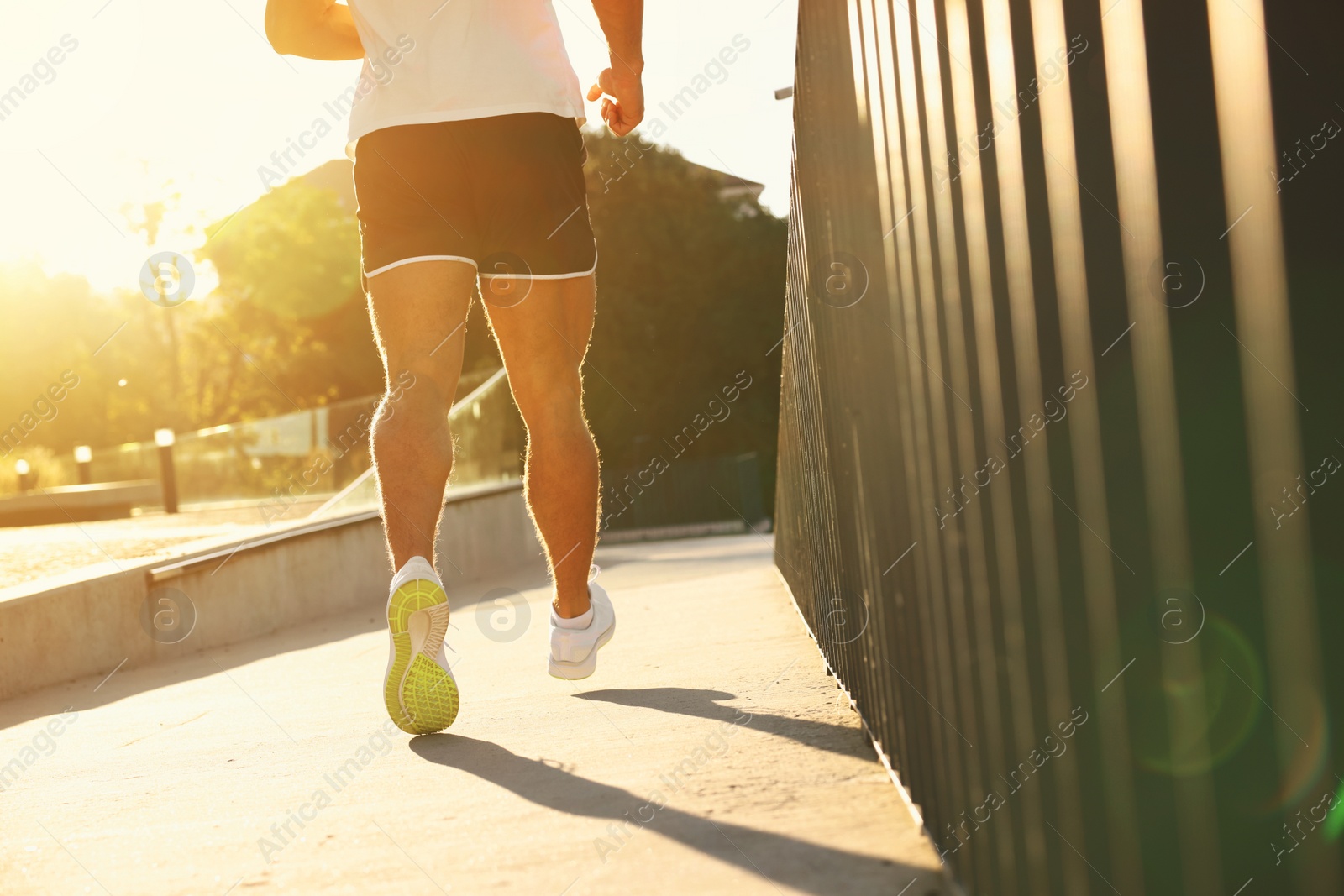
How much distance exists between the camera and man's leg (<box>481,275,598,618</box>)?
2764 mm

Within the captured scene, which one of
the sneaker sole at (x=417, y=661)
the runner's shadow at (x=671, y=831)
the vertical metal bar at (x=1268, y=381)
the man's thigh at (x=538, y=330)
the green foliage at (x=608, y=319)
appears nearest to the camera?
the vertical metal bar at (x=1268, y=381)

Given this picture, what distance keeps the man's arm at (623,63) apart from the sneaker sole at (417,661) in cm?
139

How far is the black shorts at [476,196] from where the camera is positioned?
258 cm

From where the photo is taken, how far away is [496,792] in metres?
1.90

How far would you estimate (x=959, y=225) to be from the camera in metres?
1.19

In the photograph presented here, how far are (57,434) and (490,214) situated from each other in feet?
132

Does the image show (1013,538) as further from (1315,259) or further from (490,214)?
(490,214)

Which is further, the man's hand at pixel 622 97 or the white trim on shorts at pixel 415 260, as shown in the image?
the man's hand at pixel 622 97

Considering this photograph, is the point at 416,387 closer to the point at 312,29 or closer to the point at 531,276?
the point at 531,276

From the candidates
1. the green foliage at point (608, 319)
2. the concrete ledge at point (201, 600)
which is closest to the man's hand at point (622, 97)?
the concrete ledge at point (201, 600)

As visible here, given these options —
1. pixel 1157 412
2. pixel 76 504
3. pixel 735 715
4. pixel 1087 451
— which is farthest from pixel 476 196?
pixel 76 504

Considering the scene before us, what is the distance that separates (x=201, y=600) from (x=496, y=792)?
464cm

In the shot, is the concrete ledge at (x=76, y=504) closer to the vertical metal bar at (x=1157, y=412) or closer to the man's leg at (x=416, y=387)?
the man's leg at (x=416, y=387)

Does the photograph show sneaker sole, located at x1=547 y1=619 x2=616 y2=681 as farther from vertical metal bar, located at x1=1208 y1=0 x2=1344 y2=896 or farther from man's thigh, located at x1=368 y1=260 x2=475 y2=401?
vertical metal bar, located at x1=1208 y1=0 x2=1344 y2=896
